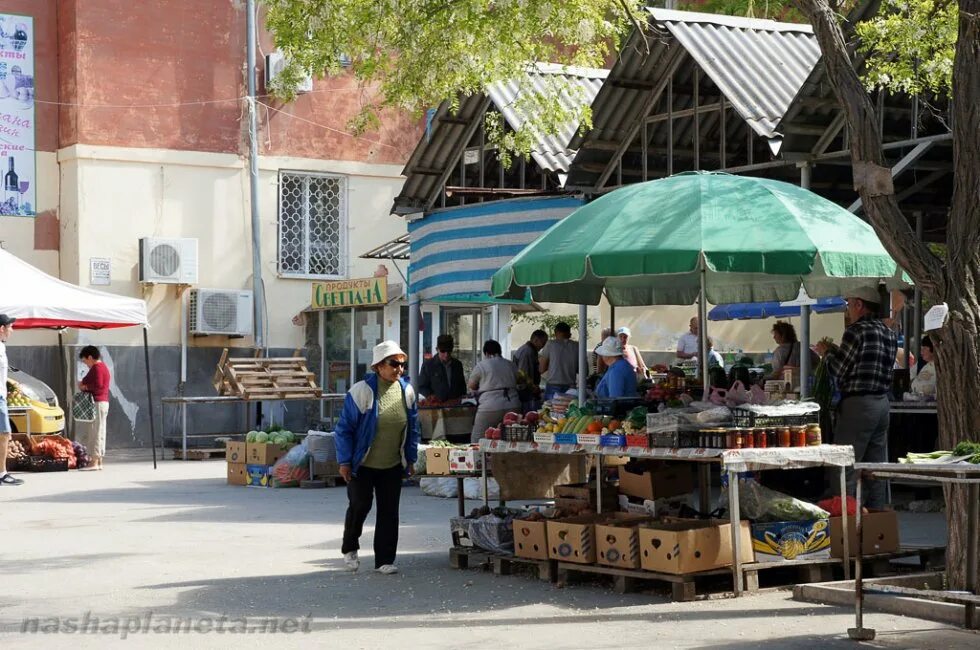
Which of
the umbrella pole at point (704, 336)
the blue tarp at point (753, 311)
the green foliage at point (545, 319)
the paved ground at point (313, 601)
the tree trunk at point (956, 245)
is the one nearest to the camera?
the paved ground at point (313, 601)

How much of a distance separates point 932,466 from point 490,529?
14.6 feet

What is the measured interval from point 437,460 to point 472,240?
180 inches

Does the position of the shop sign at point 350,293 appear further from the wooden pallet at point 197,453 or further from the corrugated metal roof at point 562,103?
the corrugated metal roof at point 562,103

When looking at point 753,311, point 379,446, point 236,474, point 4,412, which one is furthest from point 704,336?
point 753,311

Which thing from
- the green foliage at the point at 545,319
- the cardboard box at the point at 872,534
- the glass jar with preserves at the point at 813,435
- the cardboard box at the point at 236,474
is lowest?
the cardboard box at the point at 236,474

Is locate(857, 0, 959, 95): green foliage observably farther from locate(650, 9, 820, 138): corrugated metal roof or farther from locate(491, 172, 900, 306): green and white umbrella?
locate(491, 172, 900, 306): green and white umbrella

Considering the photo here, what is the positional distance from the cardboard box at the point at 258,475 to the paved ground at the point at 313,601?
4282mm

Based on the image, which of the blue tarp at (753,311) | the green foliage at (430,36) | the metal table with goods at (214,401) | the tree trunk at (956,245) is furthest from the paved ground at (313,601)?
the blue tarp at (753,311)

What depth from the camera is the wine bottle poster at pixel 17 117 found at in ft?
86.9

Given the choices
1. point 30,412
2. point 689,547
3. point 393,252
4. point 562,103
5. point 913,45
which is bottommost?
point 689,547

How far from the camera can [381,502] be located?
11.5 m

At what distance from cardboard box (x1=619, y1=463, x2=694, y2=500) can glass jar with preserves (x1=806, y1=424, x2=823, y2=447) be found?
1.54 meters

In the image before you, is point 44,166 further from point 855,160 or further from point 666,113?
point 855,160

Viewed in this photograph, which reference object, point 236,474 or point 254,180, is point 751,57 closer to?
point 236,474
